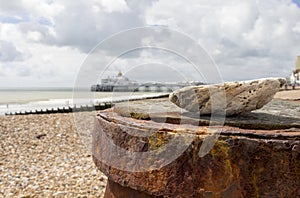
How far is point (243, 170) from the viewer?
1630 millimetres

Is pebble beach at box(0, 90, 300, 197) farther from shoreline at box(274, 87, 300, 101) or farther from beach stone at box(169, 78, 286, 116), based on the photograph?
beach stone at box(169, 78, 286, 116)

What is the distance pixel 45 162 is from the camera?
6008mm

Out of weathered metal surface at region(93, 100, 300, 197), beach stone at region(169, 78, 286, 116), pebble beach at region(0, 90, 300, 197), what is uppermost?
beach stone at region(169, 78, 286, 116)

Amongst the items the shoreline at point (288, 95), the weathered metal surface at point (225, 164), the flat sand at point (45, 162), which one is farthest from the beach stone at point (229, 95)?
the flat sand at point (45, 162)

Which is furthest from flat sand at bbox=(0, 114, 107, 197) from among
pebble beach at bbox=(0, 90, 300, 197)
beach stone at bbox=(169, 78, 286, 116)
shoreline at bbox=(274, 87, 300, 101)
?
shoreline at bbox=(274, 87, 300, 101)

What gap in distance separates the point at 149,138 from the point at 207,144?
1.05 feet

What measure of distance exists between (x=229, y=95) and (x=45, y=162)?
15.7 ft

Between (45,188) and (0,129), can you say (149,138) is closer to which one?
(45,188)

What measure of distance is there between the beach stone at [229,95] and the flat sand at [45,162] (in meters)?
2.49

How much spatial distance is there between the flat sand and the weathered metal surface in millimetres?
2506

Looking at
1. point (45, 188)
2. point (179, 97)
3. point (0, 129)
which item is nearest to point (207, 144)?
point (179, 97)

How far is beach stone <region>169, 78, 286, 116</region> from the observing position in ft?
6.55

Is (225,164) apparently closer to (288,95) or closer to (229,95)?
(229,95)

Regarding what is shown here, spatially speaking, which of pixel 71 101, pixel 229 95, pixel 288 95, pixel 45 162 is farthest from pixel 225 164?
pixel 71 101
